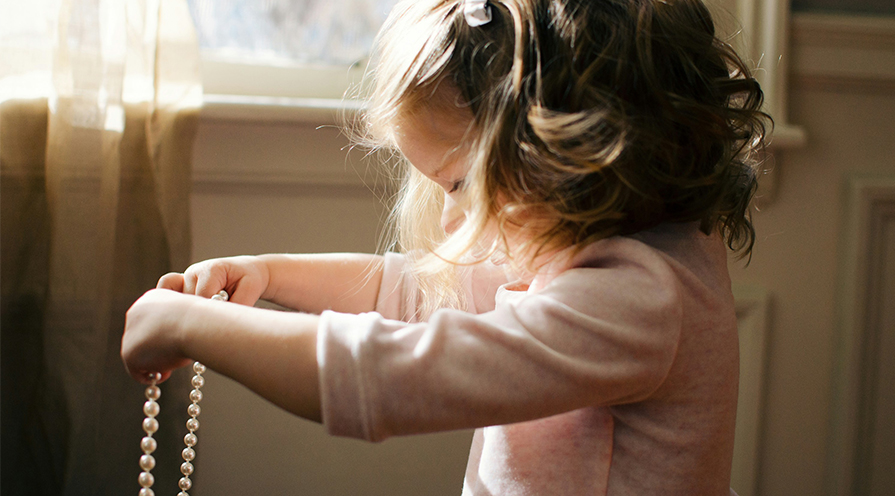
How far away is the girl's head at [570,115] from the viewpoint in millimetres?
441

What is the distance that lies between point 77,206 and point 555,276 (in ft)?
1.87

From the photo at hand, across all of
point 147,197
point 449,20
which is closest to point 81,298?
point 147,197

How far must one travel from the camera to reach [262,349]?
39 cm

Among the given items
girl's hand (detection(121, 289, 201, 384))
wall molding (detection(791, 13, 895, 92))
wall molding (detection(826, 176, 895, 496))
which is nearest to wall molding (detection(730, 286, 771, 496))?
wall molding (detection(826, 176, 895, 496))

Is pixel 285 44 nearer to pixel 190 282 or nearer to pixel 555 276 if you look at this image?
pixel 190 282

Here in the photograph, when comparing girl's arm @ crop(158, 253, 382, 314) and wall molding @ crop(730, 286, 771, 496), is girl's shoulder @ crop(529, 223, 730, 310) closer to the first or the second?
girl's arm @ crop(158, 253, 382, 314)

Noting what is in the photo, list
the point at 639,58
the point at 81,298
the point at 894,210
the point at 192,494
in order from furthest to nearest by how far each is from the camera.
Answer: the point at 894,210
the point at 192,494
the point at 81,298
the point at 639,58

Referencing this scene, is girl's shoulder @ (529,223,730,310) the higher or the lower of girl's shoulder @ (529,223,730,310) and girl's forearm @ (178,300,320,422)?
the higher

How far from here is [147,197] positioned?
0.77m

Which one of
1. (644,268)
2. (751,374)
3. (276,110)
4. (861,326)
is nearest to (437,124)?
(644,268)

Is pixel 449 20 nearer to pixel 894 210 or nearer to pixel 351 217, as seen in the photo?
pixel 351 217

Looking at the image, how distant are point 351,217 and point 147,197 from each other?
0.85 feet

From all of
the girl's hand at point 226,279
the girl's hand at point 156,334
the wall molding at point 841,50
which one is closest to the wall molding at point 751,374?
the wall molding at point 841,50

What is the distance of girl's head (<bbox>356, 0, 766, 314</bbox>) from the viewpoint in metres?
0.44
